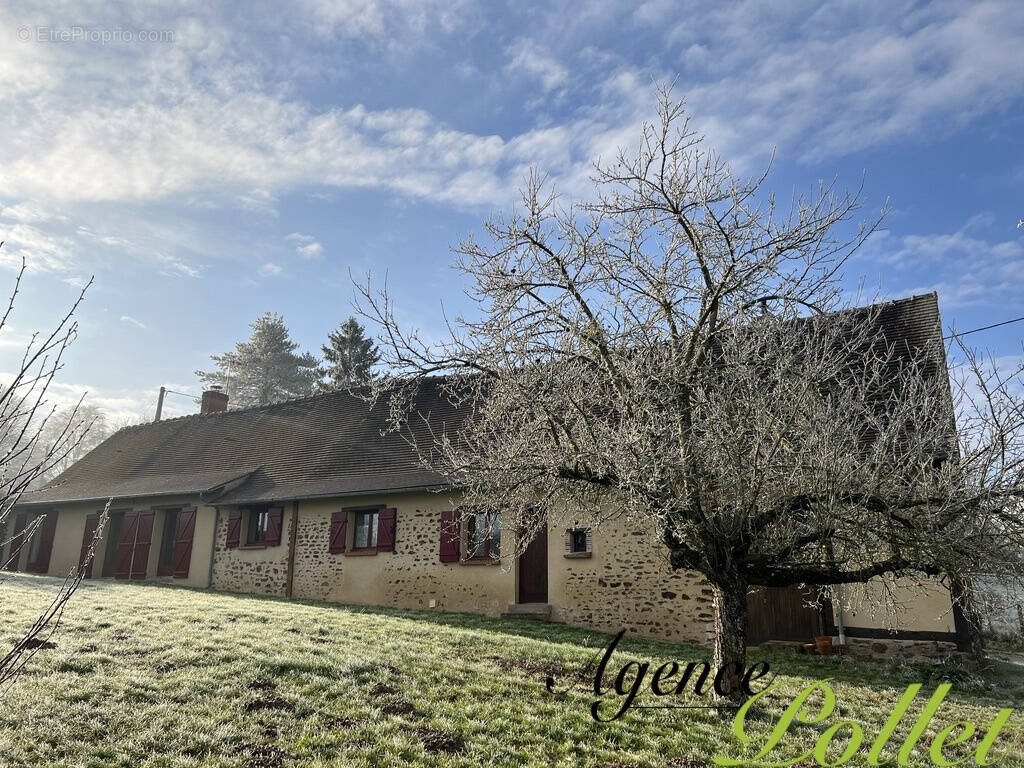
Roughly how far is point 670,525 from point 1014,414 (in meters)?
3.15

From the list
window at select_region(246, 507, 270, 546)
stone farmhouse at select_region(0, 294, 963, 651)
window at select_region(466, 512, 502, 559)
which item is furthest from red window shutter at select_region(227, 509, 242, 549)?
window at select_region(466, 512, 502, 559)

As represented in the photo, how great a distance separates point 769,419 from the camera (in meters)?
6.49

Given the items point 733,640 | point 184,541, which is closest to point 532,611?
point 733,640

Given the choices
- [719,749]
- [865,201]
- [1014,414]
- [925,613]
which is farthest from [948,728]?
[865,201]

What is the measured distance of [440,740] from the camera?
5.79 meters

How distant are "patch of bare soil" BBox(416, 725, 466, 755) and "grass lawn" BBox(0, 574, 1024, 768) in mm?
19

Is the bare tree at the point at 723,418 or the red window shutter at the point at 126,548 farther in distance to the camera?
the red window shutter at the point at 126,548

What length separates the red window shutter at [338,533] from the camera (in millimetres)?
15188

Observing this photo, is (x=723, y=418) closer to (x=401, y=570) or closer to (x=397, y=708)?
(x=397, y=708)

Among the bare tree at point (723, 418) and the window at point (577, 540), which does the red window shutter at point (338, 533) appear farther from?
the bare tree at point (723, 418)

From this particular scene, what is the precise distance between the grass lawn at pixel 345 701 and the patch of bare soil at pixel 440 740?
2 centimetres

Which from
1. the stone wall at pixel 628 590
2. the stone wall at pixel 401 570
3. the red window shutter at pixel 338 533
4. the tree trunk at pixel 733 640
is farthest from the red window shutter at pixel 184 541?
the tree trunk at pixel 733 640

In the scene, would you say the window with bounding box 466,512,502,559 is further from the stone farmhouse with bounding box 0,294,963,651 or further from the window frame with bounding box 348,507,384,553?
the window frame with bounding box 348,507,384,553

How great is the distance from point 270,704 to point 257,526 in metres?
11.5
